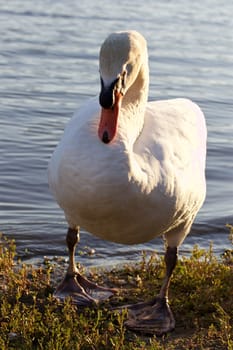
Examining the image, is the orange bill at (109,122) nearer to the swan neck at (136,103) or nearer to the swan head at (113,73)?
the swan head at (113,73)

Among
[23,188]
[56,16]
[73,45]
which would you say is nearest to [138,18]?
[56,16]

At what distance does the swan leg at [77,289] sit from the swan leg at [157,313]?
26 cm

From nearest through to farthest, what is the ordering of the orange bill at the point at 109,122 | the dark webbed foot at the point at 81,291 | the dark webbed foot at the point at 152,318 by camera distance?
the orange bill at the point at 109,122
the dark webbed foot at the point at 152,318
the dark webbed foot at the point at 81,291

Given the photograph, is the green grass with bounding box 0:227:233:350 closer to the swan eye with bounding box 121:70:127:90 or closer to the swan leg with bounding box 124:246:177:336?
the swan leg with bounding box 124:246:177:336

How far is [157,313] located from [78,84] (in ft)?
27.4

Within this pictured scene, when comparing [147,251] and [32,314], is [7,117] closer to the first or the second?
[147,251]

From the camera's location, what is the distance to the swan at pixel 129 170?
4863 millimetres

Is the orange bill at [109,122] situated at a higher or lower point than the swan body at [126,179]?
higher

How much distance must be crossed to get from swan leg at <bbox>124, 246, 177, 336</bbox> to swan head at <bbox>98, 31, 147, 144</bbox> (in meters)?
1.34

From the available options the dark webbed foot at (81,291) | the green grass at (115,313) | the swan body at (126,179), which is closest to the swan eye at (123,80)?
the swan body at (126,179)

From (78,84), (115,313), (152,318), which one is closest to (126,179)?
(115,313)

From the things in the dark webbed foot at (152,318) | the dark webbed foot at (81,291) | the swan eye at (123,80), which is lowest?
the dark webbed foot at (81,291)

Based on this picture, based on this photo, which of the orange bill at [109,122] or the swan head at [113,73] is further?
the orange bill at [109,122]

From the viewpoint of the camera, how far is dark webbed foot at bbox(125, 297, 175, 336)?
5.53 metres
